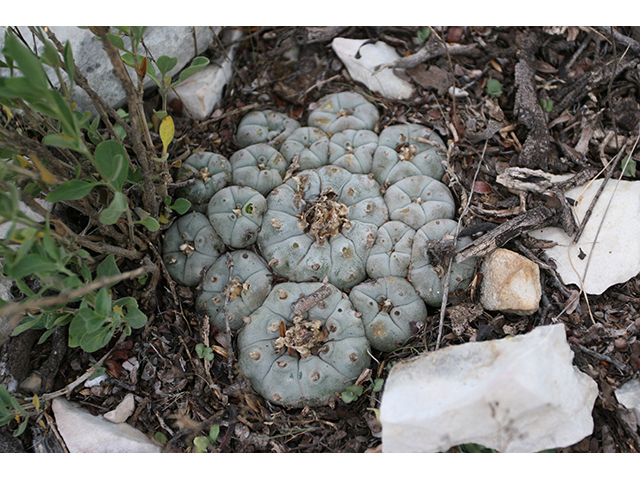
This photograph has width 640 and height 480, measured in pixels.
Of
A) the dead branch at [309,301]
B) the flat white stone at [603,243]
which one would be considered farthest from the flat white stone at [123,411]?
the flat white stone at [603,243]

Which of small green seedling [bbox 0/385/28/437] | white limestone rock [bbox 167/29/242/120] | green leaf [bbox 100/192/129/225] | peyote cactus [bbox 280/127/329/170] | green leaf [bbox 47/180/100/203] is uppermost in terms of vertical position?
green leaf [bbox 47/180/100/203]

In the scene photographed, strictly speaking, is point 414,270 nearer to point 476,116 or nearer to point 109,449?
point 476,116

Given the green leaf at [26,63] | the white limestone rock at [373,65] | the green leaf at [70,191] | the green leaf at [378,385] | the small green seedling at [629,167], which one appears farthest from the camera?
the white limestone rock at [373,65]

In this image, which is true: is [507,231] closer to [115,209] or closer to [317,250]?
[317,250]

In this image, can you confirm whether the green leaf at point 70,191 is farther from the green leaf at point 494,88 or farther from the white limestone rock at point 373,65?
the green leaf at point 494,88

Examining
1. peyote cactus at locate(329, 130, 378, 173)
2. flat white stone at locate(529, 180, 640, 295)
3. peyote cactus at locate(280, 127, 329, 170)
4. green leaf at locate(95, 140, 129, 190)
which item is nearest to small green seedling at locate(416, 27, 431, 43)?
peyote cactus at locate(329, 130, 378, 173)

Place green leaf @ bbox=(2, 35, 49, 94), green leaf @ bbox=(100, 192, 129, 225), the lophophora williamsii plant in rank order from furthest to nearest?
1. the lophophora williamsii plant
2. green leaf @ bbox=(100, 192, 129, 225)
3. green leaf @ bbox=(2, 35, 49, 94)

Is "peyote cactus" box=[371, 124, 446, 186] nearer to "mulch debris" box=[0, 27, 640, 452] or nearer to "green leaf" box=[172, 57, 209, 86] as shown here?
"mulch debris" box=[0, 27, 640, 452]
